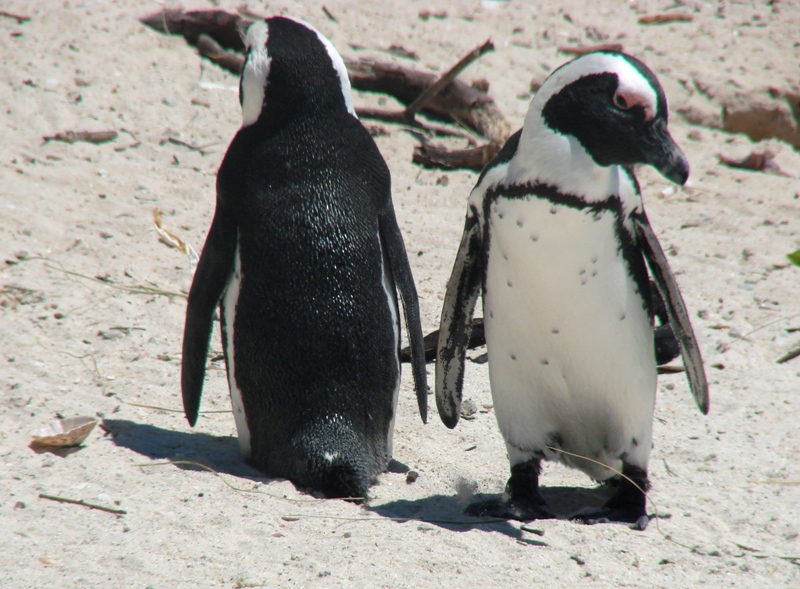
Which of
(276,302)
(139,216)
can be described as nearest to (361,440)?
(276,302)

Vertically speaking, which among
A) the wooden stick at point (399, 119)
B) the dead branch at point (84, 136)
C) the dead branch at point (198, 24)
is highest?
the dead branch at point (198, 24)

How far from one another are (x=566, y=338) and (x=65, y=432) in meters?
1.60

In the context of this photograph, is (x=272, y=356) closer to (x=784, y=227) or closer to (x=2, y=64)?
(x=784, y=227)

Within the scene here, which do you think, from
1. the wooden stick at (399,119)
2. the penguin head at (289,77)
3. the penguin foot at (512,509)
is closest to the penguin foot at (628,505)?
the penguin foot at (512,509)

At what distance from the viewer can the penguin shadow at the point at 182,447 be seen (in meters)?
3.04

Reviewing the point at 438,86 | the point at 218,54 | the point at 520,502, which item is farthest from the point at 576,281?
the point at 218,54

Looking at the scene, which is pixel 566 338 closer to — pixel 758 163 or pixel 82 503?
pixel 82 503

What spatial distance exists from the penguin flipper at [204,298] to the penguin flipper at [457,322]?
0.74 m

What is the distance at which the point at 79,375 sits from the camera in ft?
11.8

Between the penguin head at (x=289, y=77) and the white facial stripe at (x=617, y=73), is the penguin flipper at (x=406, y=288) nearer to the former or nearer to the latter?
the penguin head at (x=289, y=77)

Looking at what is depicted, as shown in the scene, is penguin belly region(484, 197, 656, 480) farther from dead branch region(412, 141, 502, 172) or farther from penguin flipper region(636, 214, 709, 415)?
dead branch region(412, 141, 502, 172)

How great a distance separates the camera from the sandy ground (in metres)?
2.40

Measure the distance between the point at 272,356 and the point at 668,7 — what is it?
6.18 meters

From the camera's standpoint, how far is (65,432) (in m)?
2.94
